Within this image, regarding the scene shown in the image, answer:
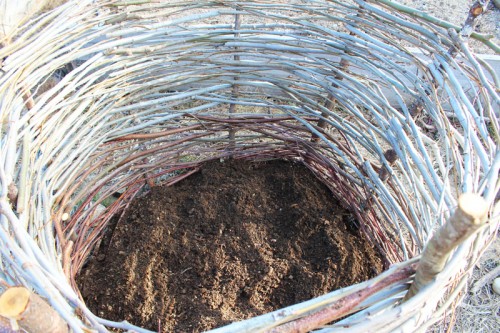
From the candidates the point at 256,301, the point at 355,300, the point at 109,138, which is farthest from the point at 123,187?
the point at 355,300

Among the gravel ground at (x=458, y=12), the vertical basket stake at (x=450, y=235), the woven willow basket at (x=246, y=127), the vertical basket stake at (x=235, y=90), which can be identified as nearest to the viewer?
the vertical basket stake at (x=450, y=235)

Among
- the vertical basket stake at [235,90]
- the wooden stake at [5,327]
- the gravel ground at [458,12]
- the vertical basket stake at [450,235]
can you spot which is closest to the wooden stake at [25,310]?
the wooden stake at [5,327]

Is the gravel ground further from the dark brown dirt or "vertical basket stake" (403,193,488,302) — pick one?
"vertical basket stake" (403,193,488,302)

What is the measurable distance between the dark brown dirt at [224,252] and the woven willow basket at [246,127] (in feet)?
0.22

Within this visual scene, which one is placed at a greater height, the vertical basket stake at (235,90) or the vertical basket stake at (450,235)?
the vertical basket stake at (235,90)

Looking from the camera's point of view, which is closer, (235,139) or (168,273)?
(168,273)

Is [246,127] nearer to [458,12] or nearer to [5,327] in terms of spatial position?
[5,327]

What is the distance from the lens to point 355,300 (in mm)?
724

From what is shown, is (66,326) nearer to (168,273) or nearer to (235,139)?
(168,273)

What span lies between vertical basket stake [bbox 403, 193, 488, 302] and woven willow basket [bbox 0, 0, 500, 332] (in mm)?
22

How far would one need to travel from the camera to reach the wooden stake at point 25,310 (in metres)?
0.58

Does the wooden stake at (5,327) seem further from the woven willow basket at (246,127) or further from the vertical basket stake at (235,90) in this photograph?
the vertical basket stake at (235,90)

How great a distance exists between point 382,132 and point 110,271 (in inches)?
38.6

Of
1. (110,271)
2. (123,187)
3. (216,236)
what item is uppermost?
(123,187)
